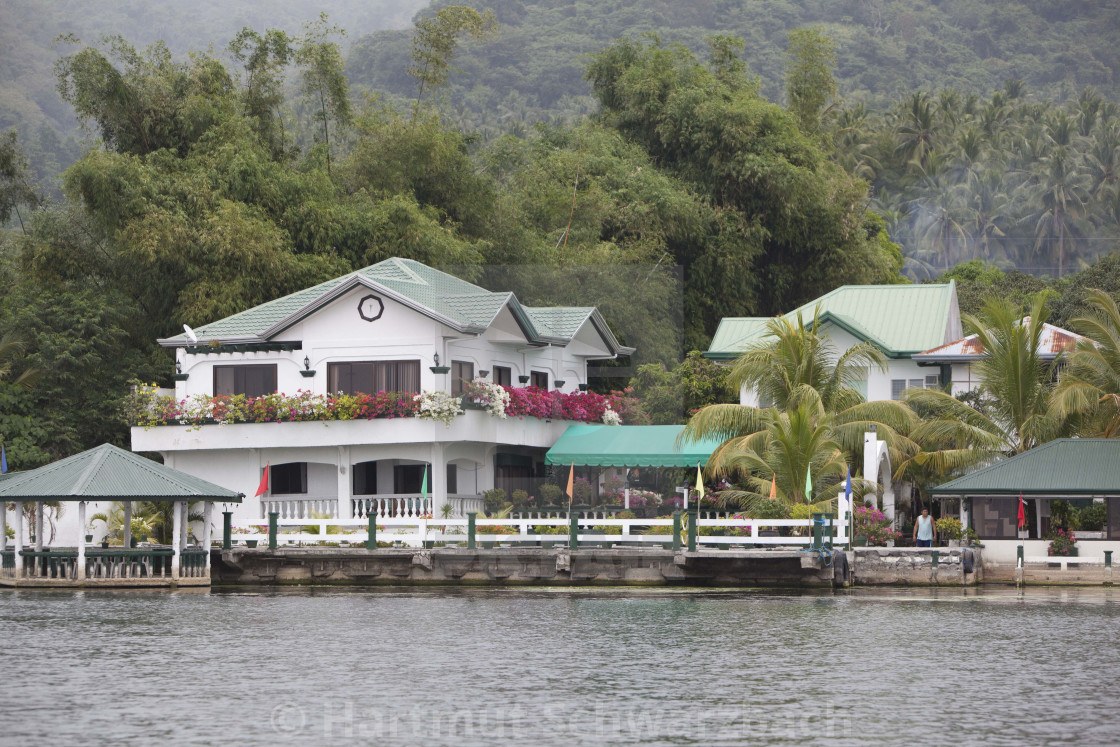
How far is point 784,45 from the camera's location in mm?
168000

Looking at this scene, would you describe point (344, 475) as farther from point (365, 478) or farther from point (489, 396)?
point (489, 396)

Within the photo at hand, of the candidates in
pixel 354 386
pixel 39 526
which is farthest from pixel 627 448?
pixel 39 526

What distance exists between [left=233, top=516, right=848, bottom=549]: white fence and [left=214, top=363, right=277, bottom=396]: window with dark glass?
5.97 meters

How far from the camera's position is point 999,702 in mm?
20500

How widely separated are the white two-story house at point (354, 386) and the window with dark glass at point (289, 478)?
0.10 ft

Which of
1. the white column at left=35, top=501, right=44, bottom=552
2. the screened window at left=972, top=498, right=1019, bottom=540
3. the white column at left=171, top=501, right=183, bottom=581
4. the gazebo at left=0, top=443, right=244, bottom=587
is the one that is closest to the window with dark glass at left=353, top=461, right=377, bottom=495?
the gazebo at left=0, top=443, right=244, bottom=587

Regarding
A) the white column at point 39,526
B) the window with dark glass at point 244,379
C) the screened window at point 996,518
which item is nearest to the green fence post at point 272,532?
the white column at point 39,526

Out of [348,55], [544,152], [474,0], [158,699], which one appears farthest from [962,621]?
[474,0]

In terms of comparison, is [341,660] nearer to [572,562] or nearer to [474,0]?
[572,562]

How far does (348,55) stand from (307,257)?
400 ft

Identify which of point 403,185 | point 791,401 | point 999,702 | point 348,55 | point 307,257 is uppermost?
point 348,55

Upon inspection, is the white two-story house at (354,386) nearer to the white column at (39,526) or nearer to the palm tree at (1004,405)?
the white column at (39,526)

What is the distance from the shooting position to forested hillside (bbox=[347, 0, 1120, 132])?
15612cm

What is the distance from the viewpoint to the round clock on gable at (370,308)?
144 feet
